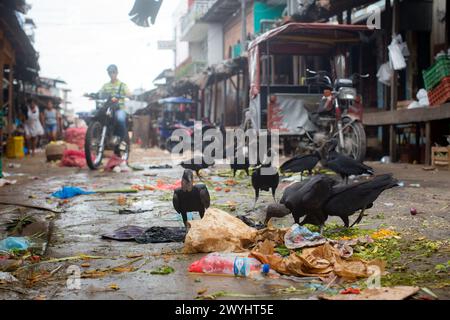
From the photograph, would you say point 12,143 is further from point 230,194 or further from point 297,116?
point 230,194

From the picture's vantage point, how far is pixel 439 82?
950 cm

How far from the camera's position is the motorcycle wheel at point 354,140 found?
8.34m

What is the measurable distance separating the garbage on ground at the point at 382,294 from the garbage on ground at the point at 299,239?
3.17ft

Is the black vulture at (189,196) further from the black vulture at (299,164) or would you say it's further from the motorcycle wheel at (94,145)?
the motorcycle wheel at (94,145)

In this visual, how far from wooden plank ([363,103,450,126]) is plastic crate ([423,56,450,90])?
529 millimetres

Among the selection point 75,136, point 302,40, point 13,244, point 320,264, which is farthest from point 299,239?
point 75,136

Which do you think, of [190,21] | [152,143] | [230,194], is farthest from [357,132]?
[190,21]

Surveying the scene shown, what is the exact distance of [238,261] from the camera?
3.01m

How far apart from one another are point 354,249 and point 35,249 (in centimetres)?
222

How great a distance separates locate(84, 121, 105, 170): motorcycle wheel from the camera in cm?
1007

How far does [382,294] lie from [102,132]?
341 inches

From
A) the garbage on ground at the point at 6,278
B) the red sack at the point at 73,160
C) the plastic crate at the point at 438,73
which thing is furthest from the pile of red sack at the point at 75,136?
the garbage on ground at the point at 6,278

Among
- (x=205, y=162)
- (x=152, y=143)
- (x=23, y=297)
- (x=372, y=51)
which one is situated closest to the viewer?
(x=23, y=297)

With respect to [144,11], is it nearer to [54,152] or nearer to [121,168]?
[121,168]
